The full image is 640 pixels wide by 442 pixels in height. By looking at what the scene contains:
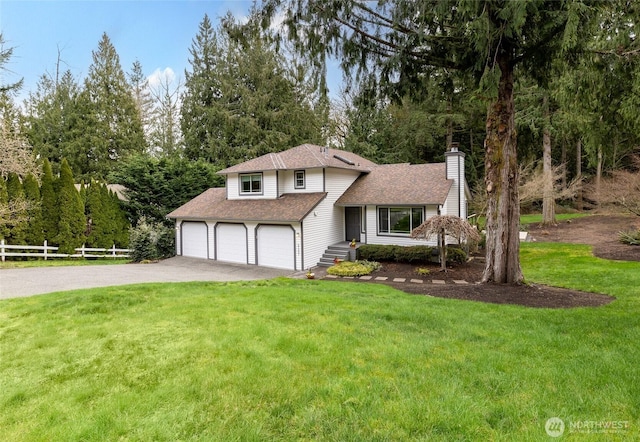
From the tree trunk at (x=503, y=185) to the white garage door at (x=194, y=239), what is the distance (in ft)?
46.1

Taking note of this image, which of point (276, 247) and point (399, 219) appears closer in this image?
point (276, 247)

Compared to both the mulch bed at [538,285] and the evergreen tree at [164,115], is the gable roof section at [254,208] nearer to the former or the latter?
the mulch bed at [538,285]

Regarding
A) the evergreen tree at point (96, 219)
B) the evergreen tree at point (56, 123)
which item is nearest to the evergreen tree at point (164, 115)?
the evergreen tree at point (56, 123)

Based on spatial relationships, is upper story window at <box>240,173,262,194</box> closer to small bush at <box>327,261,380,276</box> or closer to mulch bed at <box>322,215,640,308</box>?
small bush at <box>327,261,380,276</box>

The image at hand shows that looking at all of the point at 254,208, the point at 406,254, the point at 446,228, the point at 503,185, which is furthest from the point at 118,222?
the point at 503,185

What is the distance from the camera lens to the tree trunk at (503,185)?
8977 mm

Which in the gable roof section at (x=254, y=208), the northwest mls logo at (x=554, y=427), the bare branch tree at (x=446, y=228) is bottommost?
the northwest mls logo at (x=554, y=427)

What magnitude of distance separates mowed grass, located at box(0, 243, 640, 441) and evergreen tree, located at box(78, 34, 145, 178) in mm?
26072

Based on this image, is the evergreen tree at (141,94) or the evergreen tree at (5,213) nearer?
the evergreen tree at (5,213)

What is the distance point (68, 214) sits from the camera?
59.9 feet

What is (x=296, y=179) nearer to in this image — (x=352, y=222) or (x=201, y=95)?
(x=352, y=222)

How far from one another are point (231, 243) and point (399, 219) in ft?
27.3

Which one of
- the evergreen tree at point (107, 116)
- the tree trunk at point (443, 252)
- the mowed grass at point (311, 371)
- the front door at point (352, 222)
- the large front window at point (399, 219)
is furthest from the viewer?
the evergreen tree at point (107, 116)

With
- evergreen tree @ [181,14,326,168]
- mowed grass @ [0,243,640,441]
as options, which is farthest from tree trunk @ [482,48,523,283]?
evergreen tree @ [181,14,326,168]
